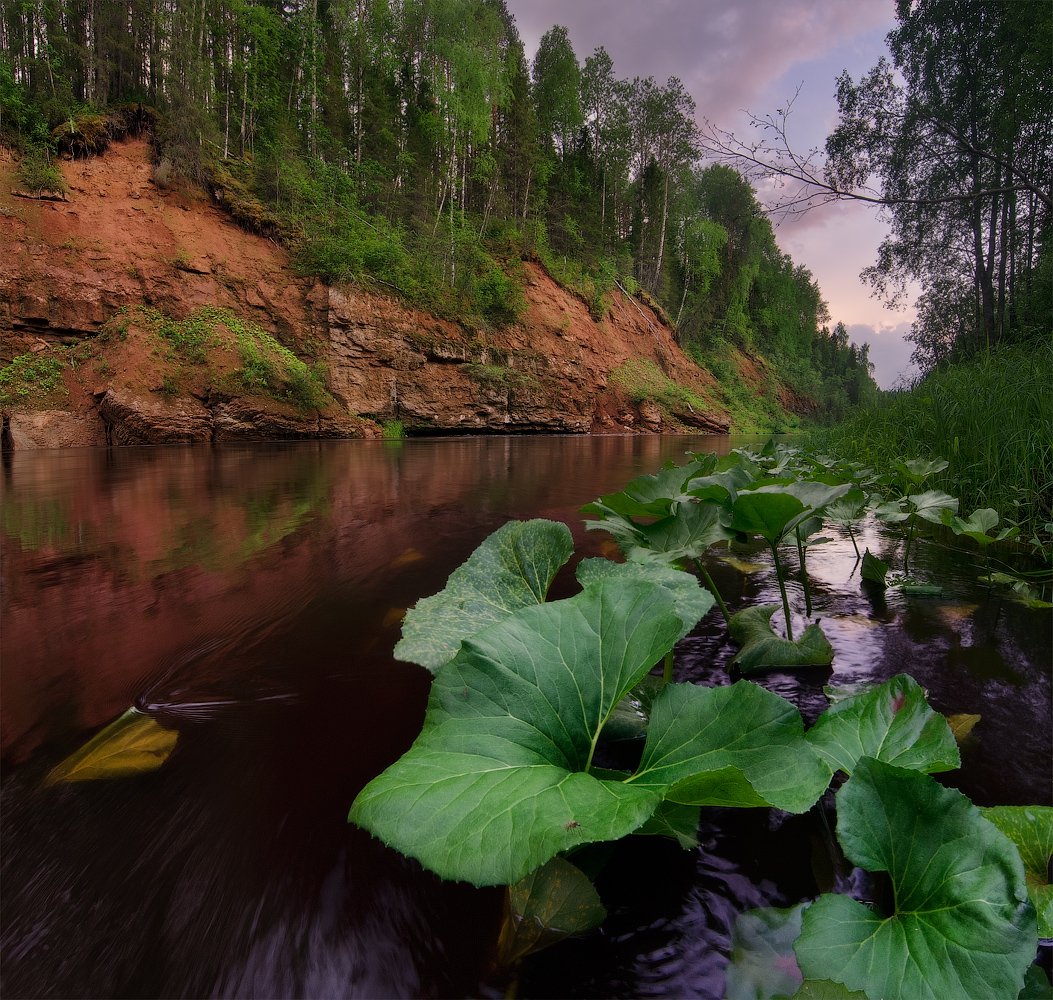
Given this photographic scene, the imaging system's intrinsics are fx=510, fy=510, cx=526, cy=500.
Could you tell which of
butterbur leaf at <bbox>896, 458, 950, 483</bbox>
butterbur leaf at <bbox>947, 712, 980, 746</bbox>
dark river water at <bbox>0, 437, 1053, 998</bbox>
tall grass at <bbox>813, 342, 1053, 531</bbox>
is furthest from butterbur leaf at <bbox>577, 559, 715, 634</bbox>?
tall grass at <bbox>813, 342, 1053, 531</bbox>

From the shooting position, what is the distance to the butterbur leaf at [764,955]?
1.76ft

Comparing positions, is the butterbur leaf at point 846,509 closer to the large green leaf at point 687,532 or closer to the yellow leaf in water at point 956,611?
the yellow leaf in water at point 956,611

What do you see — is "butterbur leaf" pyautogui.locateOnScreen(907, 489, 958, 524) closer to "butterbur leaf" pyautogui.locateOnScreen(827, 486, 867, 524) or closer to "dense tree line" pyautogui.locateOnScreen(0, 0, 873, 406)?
"butterbur leaf" pyautogui.locateOnScreen(827, 486, 867, 524)

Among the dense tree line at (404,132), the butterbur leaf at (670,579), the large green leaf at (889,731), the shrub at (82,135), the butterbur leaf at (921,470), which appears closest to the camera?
the large green leaf at (889,731)

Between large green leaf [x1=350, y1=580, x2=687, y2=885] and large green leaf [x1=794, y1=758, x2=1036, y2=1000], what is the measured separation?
22 centimetres

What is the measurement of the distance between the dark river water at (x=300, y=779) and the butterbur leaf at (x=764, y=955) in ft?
0.07

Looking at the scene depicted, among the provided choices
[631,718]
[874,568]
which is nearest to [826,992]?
[631,718]

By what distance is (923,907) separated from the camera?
0.50 metres

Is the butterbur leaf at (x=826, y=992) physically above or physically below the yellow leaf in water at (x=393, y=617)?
above

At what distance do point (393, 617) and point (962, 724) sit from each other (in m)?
1.47

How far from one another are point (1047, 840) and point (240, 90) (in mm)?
20972

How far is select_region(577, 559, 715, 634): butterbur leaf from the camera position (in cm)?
81

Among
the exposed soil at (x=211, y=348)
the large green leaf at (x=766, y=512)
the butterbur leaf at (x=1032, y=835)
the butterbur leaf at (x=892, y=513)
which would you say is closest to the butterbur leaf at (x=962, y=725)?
the butterbur leaf at (x=1032, y=835)

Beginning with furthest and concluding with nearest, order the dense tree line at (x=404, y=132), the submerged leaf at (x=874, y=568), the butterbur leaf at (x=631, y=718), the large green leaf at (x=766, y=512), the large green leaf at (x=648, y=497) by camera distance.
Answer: the dense tree line at (x=404, y=132), the submerged leaf at (x=874, y=568), the large green leaf at (x=648, y=497), the large green leaf at (x=766, y=512), the butterbur leaf at (x=631, y=718)
